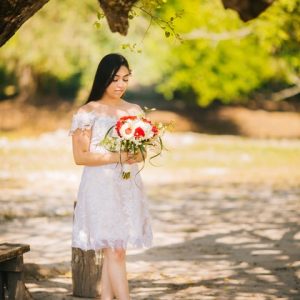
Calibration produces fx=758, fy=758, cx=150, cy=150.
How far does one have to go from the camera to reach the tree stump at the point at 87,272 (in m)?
6.75

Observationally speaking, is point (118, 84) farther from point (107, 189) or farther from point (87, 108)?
point (107, 189)

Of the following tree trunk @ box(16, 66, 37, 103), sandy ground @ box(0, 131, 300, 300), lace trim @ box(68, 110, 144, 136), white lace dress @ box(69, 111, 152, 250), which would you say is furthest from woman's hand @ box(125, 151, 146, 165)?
tree trunk @ box(16, 66, 37, 103)

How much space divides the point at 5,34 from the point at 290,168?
52.5 ft

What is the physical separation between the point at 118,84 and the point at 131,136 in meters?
0.51

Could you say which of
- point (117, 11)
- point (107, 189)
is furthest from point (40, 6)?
point (107, 189)

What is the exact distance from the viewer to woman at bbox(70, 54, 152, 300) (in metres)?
5.64

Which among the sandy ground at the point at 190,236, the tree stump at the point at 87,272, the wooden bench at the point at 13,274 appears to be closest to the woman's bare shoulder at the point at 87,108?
the wooden bench at the point at 13,274

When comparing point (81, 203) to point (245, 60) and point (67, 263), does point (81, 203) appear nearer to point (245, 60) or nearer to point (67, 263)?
point (67, 263)

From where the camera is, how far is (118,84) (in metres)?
5.70

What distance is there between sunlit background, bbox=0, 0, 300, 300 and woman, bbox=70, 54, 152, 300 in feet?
1.63

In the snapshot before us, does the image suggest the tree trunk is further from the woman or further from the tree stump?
the woman

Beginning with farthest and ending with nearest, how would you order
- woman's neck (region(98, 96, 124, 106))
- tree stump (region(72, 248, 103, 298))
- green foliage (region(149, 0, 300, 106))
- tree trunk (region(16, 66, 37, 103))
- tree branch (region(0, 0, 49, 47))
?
tree trunk (region(16, 66, 37, 103)) → green foliage (region(149, 0, 300, 106)) → tree stump (region(72, 248, 103, 298)) → woman's neck (region(98, 96, 124, 106)) → tree branch (region(0, 0, 49, 47))

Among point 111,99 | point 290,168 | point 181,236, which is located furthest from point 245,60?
point 111,99

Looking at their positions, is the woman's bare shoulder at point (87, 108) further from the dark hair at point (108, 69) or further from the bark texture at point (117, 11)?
the bark texture at point (117, 11)
